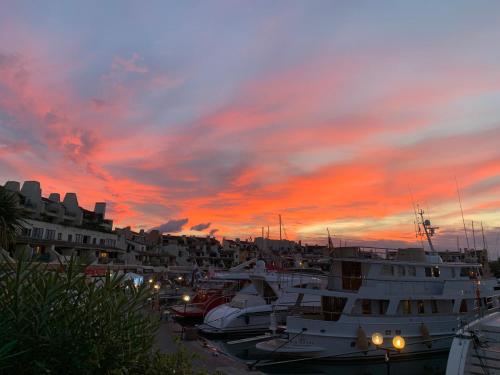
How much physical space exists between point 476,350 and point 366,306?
32.4ft

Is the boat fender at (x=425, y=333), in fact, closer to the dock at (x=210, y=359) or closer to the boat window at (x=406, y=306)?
the boat window at (x=406, y=306)

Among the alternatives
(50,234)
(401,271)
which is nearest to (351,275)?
(401,271)

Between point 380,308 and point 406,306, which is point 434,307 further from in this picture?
point 380,308

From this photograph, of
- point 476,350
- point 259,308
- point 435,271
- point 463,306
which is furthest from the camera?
point 259,308

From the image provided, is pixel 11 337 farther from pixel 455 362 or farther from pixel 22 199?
pixel 22 199

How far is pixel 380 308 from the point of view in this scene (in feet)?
80.8

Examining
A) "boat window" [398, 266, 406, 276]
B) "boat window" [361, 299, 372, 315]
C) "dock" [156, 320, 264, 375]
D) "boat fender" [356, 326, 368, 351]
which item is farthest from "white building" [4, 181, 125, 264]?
"boat window" [398, 266, 406, 276]

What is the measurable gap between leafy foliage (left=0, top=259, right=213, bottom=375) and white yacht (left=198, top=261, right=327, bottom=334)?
79.9 ft

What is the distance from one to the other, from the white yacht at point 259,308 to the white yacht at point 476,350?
606 inches

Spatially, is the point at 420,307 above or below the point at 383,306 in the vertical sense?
below

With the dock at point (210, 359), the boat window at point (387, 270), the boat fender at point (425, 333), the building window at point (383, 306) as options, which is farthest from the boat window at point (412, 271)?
the dock at point (210, 359)

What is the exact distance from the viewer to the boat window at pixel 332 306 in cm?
2491

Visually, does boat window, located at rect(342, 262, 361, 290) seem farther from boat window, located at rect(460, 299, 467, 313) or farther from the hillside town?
the hillside town

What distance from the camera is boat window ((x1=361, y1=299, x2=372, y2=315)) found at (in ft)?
80.0
